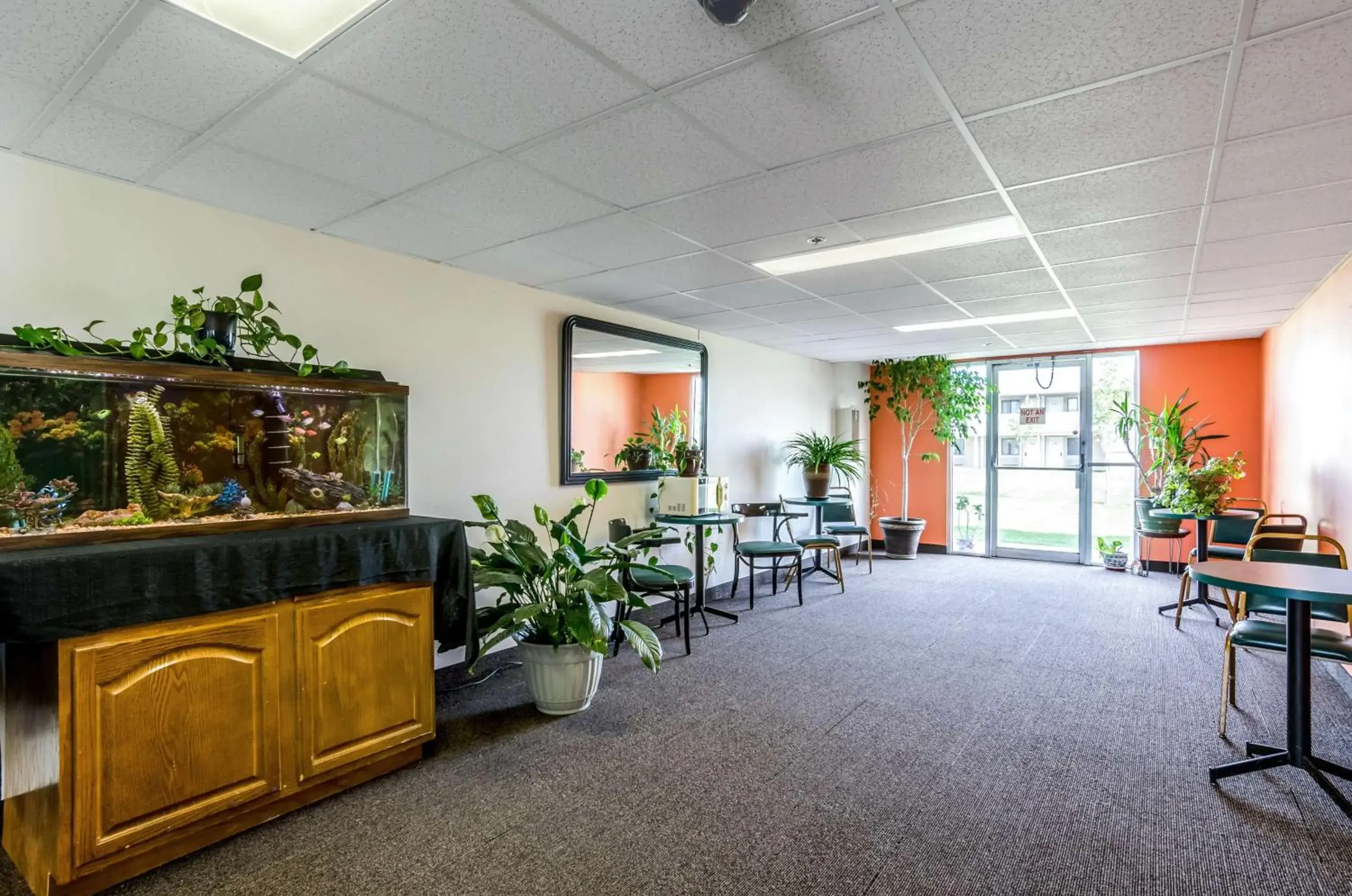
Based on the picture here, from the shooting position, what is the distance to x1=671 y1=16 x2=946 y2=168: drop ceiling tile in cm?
176

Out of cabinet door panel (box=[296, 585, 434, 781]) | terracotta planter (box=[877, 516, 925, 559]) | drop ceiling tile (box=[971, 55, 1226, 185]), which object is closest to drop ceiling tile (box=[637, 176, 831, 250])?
drop ceiling tile (box=[971, 55, 1226, 185])

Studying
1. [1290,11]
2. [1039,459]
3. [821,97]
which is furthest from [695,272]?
[1039,459]

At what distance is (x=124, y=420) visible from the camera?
2.27 metres

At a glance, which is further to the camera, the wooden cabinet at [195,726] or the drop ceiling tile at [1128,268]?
the drop ceiling tile at [1128,268]

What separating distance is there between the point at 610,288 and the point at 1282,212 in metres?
3.35

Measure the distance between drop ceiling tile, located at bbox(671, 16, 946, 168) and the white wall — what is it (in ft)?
6.90

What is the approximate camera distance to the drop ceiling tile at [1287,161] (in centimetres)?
221

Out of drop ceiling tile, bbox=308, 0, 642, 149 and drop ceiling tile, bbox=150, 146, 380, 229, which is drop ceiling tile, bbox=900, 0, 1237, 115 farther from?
drop ceiling tile, bbox=150, 146, 380, 229

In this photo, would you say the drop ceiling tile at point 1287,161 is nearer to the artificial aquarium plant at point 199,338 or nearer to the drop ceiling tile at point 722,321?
the drop ceiling tile at point 722,321

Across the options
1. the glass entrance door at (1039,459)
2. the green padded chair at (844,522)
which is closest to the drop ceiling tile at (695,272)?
the green padded chair at (844,522)

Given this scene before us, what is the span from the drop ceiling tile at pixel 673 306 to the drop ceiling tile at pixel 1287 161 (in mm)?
2814

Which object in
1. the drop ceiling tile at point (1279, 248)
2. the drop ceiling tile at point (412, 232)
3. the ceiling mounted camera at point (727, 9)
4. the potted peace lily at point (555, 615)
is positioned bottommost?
the potted peace lily at point (555, 615)

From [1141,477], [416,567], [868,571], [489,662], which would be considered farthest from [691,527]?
[1141,477]

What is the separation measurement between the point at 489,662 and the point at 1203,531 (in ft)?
18.3
